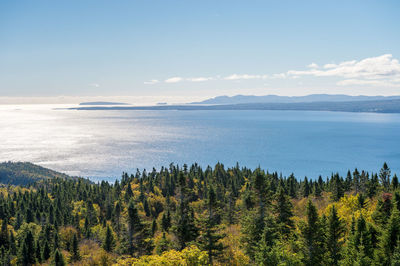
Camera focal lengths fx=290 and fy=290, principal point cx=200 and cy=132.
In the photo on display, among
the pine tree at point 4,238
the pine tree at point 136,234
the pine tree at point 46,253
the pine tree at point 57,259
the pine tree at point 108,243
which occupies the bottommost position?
the pine tree at point 4,238

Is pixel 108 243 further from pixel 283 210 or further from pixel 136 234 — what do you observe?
pixel 283 210

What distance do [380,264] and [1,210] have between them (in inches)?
6121

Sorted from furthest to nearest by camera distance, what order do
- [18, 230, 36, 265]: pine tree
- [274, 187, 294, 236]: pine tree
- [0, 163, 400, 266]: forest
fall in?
[18, 230, 36, 265]: pine tree < [274, 187, 294, 236]: pine tree < [0, 163, 400, 266]: forest

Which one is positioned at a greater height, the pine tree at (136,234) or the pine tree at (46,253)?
the pine tree at (136,234)

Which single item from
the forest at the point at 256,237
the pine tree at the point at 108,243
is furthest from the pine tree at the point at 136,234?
the pine tree at the point at 108,243

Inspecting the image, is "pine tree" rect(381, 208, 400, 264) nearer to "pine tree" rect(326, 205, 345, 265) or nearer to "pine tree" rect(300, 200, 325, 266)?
"pine tree" rect(326, 205, 345, 265)

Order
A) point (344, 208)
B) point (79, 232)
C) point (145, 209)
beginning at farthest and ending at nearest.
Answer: point (145, 209)
point (79, 232)
point (344, 208)

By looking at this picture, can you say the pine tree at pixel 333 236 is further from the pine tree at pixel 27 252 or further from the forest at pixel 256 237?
the pine tree at pixel 27 252

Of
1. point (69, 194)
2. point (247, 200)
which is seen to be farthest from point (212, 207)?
point (69, 194)

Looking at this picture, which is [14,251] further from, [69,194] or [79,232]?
[69,194]

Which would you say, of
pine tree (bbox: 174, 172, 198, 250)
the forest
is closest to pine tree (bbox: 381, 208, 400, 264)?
the forest

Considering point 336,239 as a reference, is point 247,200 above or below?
below

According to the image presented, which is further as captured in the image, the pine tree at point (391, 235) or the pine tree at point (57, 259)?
the pine tree at point (57, 259)

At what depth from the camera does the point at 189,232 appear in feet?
132
